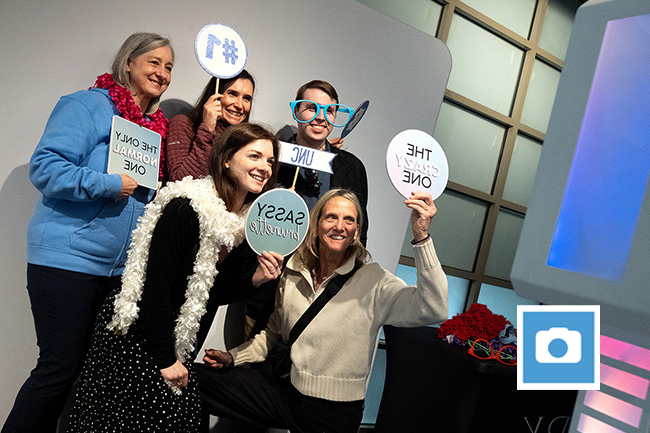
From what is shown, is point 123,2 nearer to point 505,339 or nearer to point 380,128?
point 380,128

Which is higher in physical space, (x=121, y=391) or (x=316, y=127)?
(x=316, y=127)

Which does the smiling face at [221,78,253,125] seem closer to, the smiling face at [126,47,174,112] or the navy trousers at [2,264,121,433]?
the smiling face at [126,47,174,112]

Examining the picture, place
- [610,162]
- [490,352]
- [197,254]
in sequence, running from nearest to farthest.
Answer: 1. [610,162]
2. [197,254]
3. [490,352]

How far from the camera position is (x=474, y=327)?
2.66 m

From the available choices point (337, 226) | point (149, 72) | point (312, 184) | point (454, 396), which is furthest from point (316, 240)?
point (454, 396)

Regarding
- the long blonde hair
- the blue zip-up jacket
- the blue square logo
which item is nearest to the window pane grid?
the long blonde hair

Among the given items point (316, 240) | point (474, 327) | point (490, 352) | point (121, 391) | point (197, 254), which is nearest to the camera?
point (121, 391)

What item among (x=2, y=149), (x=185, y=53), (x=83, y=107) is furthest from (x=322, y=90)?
(x=2, y=149)

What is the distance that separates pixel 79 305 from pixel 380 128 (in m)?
1.92

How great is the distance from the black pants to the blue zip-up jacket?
0.57m

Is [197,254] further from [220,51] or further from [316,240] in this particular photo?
[220,51]

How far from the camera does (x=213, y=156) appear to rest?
1.82m

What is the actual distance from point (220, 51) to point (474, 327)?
5.83 ft

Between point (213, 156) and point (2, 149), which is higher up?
point (213, 156)
